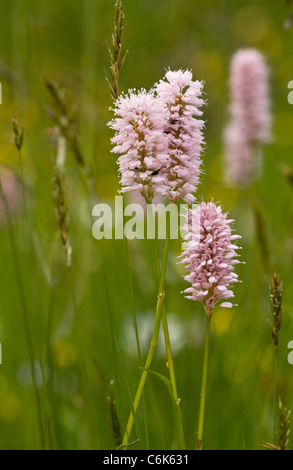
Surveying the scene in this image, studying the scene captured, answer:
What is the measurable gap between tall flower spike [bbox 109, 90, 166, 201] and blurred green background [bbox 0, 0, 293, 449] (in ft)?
0.46

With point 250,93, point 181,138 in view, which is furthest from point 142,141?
point 250,93

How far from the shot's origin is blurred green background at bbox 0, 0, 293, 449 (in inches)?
57.0

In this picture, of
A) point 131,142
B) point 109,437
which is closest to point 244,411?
point 109,437

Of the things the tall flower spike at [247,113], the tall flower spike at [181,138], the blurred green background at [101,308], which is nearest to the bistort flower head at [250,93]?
the tall flower spike at [247,113]

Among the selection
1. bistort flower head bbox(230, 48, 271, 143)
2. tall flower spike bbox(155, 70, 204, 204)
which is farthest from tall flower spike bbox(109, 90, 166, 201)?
bistort flower head bbox(230, 48, 271, 143)

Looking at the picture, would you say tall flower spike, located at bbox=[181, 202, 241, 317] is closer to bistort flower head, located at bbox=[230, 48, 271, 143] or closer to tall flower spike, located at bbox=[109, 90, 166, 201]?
tall flower spike, located at bbox=[109, 90, 166, 201]

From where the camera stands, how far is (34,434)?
4.70ft

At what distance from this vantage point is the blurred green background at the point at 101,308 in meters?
1.45

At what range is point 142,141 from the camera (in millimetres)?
845

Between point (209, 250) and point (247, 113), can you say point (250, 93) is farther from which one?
point (209, 250)

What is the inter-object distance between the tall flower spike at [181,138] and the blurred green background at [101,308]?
134 millimetres

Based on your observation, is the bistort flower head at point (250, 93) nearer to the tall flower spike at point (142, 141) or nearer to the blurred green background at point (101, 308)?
the blurred green background at point (101, 308)
